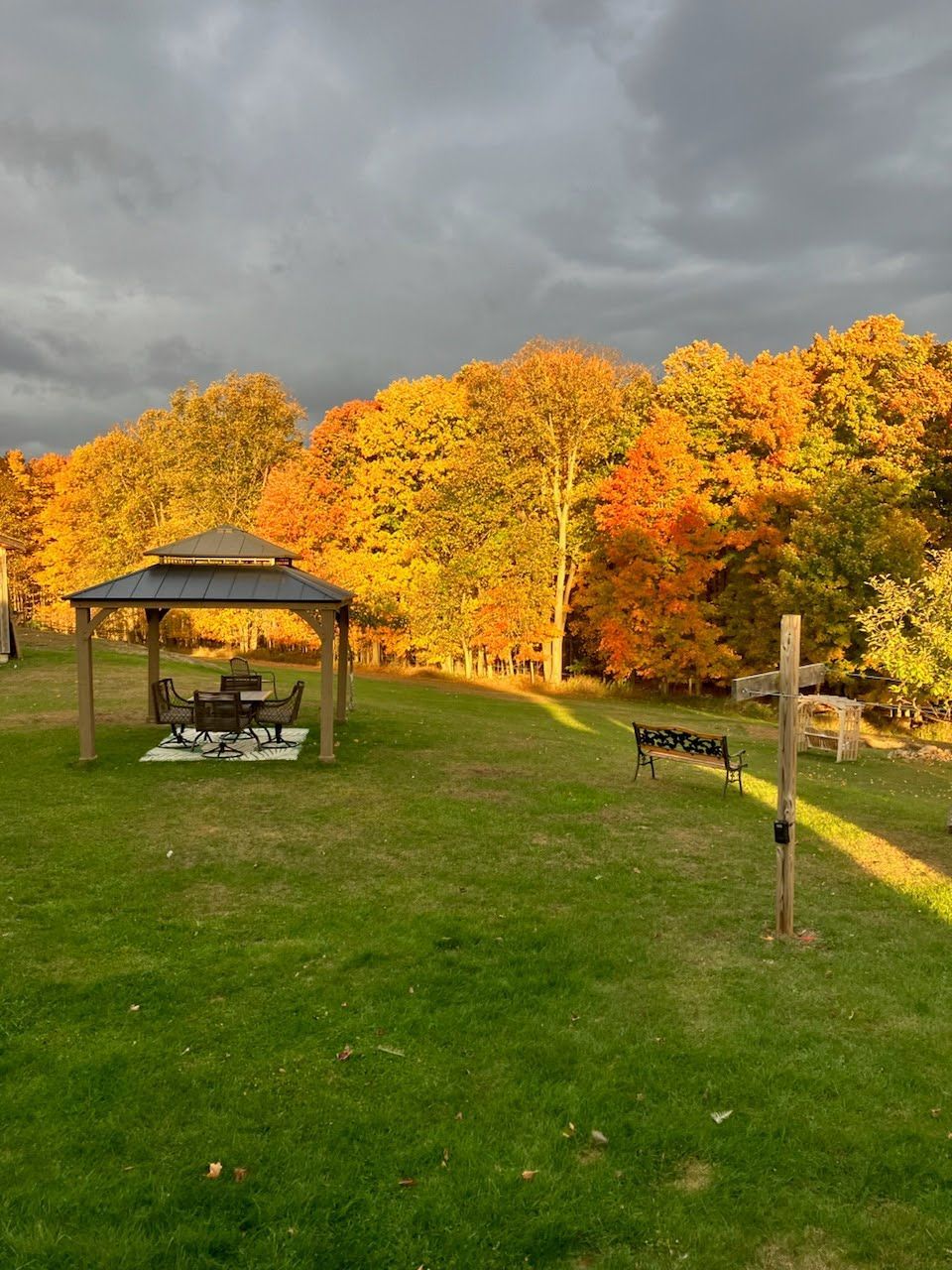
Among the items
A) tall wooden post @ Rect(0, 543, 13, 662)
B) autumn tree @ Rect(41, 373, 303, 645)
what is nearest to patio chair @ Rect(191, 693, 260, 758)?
tall wooden post @ Rect(0, 543, 13, 662)

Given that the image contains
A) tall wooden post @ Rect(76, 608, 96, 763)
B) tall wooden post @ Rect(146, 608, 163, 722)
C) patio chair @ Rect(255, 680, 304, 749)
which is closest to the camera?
tall wooden post @ Rect(76, 608, 96, 763)

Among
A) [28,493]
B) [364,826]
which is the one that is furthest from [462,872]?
[28,493]

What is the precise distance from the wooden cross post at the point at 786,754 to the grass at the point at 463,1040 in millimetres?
348

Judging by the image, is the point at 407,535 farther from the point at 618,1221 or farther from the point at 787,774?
the point at 618,1221

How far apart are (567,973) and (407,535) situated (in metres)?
28.7

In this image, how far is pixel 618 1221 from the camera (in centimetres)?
338

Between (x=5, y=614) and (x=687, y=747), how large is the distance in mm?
21061

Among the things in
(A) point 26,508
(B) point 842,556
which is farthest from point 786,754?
(A) point 26,508

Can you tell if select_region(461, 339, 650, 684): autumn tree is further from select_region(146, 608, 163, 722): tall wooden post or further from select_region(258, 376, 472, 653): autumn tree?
select_region(146, 608, 163, 722): tall wooden post

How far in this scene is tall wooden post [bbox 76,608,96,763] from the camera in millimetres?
11750

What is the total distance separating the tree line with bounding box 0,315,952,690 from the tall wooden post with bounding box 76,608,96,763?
44.5 feet

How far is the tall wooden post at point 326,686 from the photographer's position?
Result: 12.0 m

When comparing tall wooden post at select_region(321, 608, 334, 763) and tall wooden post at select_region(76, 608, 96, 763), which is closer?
tall wooden post at select_region(76, 608, 96, 763)

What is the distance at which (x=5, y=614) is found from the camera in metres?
23.1
